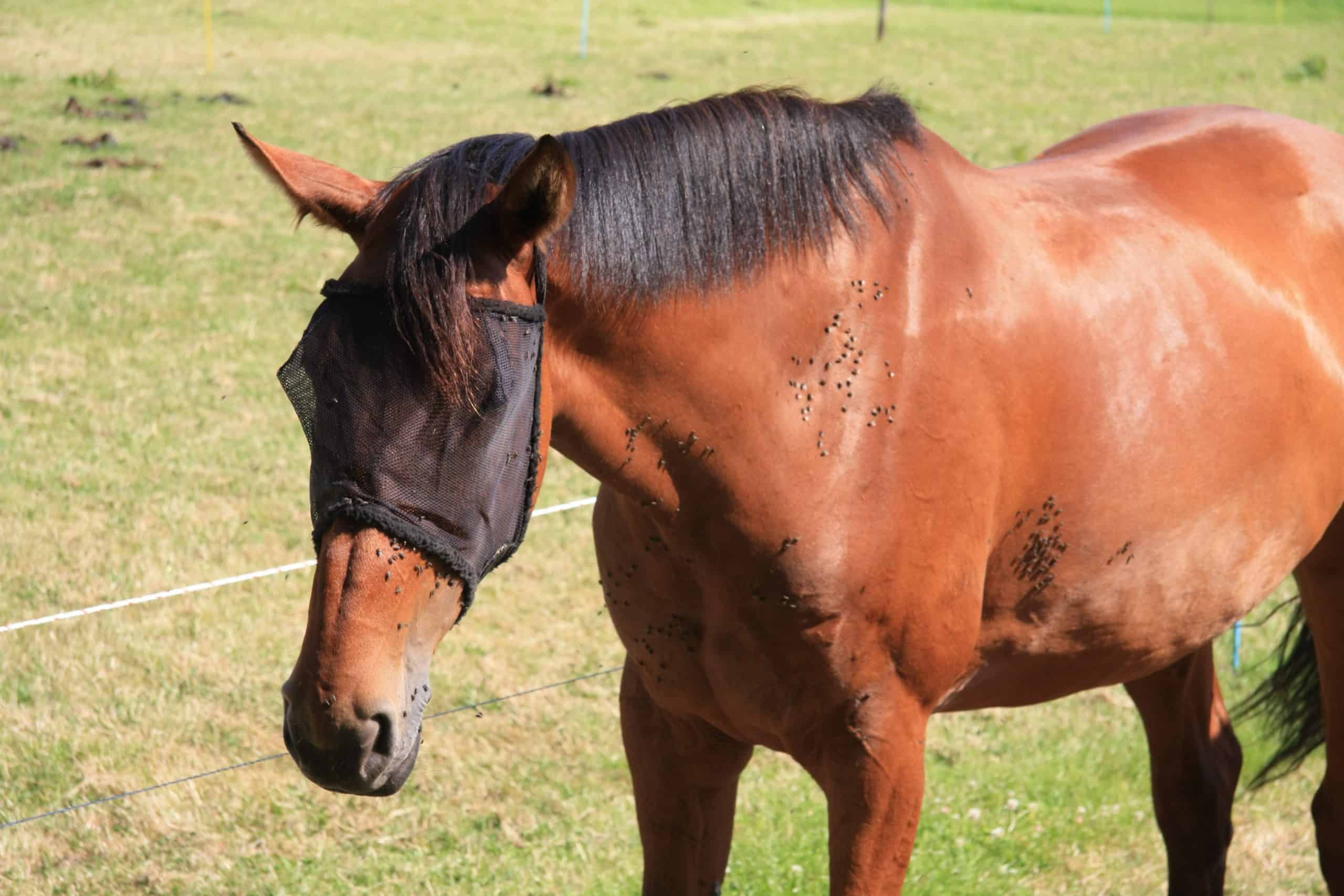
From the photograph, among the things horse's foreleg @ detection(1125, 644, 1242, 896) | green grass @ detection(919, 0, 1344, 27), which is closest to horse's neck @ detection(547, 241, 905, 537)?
horse's foreleg @ detection(1125, 644, 1242, 896)

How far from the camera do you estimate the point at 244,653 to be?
4.62m

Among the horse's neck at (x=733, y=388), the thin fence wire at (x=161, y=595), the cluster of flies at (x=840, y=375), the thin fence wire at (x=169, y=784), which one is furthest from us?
the thin fence wire at (x=161, y=595)

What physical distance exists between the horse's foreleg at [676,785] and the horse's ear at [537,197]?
1.06m

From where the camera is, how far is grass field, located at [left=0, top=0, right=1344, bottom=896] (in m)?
3.66

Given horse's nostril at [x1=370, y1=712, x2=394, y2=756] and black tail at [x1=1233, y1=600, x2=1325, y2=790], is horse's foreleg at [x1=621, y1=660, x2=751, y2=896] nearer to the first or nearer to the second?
horse's nostril at [x1=370, y1=712, x2=394, y2=756]

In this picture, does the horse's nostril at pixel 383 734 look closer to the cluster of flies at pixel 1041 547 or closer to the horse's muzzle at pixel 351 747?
the horse's muzzle at pixel 351 747

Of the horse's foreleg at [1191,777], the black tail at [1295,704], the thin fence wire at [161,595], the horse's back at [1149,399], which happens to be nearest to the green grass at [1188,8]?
the thin fence wire at [161,595]

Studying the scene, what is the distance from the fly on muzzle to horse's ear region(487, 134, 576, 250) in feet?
0.33

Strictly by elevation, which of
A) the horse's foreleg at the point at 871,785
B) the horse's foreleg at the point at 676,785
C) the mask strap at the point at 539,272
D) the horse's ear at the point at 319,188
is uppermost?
the horse's ear at the point at 319,188

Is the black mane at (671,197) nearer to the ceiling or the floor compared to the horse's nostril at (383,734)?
nearer to the ceiling

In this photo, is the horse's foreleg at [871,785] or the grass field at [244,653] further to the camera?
the grass field at [244,653]

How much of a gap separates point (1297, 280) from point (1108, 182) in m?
0.45

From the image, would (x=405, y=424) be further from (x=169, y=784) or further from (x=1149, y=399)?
(x=169, y=784)

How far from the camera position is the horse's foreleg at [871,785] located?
2287mm
